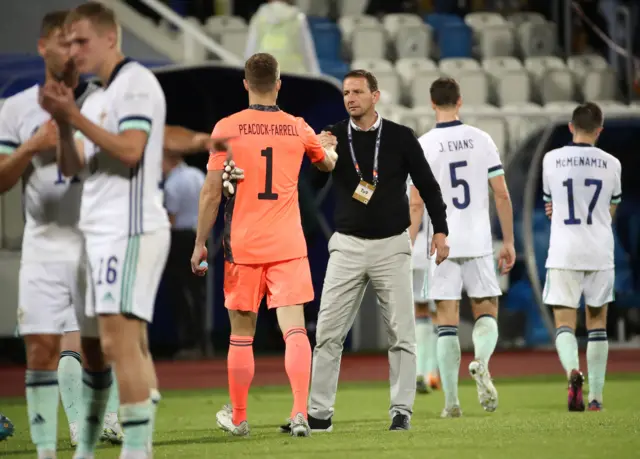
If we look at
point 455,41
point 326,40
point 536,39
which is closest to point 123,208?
point 326,40

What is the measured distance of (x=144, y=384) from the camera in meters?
5.54

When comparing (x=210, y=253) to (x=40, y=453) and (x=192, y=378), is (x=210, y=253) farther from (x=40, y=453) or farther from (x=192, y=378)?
(x=40, y=453)

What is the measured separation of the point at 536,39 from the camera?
67.4 feet

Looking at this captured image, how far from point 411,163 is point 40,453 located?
10.3ft

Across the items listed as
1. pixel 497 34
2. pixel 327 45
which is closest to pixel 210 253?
pixel 327 45

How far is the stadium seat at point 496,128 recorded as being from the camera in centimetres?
1628

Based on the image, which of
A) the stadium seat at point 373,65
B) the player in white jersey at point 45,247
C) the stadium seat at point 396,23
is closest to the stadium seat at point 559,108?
the stadium seat at point 373,65

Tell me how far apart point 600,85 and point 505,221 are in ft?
34.3

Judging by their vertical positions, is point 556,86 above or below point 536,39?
below

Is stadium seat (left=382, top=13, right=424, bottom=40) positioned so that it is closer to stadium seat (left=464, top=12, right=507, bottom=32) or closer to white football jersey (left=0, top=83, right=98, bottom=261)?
stadium seat (left=464, top=12, right=507, bottom=32)

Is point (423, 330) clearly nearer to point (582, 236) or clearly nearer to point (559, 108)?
point (582, 236)

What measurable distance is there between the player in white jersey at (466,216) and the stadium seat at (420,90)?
8.90 meters

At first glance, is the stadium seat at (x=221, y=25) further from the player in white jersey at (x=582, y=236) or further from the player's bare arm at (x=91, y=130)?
the player's bare arm at (x=91, y=130)

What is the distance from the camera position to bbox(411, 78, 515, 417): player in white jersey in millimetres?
9305
